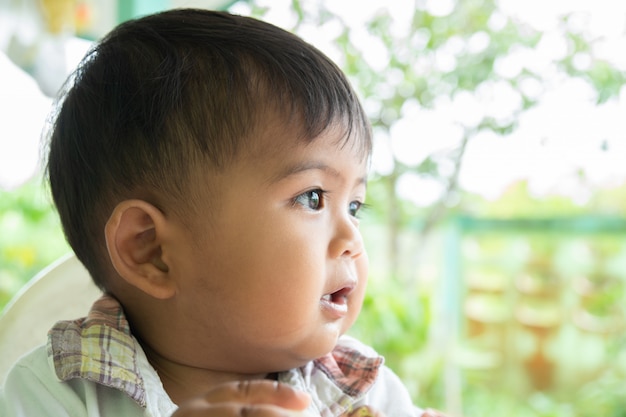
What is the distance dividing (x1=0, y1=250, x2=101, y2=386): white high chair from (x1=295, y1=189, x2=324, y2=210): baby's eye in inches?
21.0

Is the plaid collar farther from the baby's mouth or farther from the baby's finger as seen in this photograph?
the baby's finger

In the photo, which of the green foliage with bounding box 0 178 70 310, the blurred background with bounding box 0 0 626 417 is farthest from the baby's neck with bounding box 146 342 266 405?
the green foliage with bounding box 0 178 70 310

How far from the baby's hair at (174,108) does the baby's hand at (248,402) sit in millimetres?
323

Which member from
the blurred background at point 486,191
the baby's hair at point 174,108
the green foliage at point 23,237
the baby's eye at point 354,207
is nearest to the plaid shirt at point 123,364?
the baby's hair at point 174,108

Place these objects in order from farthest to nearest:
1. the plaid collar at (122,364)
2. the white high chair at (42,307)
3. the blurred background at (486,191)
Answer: the blurred background at (486,191), the white high chair at (42,307), the plaid collar at (122,364)

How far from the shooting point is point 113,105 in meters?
0.95

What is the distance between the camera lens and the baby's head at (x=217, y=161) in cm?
90

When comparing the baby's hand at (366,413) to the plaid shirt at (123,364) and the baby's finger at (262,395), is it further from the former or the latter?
the baby's finger at (262,395)

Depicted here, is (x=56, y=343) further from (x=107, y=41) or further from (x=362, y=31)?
(x=362, y=31)

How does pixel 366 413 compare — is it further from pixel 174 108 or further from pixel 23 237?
pixel 23 237

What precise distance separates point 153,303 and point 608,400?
287 centimetres

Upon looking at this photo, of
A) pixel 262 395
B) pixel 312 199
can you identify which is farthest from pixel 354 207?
pixel 262 395

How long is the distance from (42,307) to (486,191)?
108 inches

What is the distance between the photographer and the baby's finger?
2.09 feet
